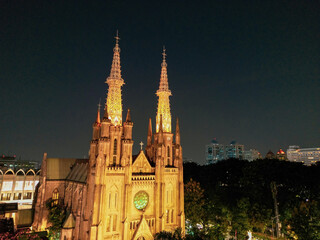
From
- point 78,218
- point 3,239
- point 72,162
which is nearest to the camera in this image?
point 3,239

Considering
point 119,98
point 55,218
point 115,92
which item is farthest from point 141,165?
point 55,218

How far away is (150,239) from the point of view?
125 ft

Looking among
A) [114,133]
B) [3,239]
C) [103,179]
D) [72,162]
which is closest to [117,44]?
[114,133]

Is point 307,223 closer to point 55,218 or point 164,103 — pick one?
point 164,103

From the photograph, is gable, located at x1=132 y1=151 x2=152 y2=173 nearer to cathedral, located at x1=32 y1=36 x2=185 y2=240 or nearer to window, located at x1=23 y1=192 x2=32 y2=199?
cathedral, located at x1=32 y1=36 x2=185 y2=240

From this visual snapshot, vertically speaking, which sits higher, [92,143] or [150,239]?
[92,143]

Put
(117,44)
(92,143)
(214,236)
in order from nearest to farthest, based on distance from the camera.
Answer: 1. (214,236)
2. (92,143)
3. (117,44)

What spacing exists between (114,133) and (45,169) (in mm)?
25141

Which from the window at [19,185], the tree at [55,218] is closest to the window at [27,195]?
the window at [19,185]

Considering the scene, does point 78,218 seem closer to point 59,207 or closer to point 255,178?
point 59,207

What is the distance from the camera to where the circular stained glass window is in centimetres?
3925

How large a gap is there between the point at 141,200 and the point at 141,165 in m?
6.31

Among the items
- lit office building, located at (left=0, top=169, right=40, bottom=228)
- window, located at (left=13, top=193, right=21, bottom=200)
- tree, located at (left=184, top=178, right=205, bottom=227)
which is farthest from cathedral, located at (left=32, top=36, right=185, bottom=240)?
window, located at (left=13, top=193, right=21, bottom=200)

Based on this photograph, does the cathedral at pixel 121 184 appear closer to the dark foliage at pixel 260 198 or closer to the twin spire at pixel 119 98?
the twin spire at pixel 119 98
